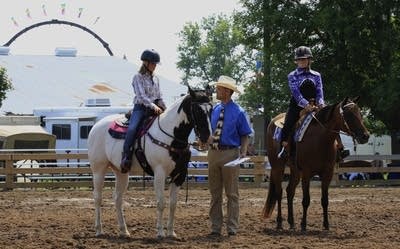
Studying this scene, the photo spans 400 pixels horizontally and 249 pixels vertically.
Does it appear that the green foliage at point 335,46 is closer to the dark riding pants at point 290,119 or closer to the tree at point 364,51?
the tree at point 364,51

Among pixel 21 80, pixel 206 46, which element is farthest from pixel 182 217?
pixel 206 46

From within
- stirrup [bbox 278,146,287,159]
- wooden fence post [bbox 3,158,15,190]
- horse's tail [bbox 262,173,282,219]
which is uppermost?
stirrup [bbox 278,146,287,159]

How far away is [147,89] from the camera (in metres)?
10.1

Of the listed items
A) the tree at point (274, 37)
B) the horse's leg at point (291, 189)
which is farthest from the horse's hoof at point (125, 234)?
the tree at point (274, 37)

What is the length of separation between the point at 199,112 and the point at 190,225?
2.40 metres

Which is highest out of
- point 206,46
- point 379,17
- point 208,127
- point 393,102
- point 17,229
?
point 206,46

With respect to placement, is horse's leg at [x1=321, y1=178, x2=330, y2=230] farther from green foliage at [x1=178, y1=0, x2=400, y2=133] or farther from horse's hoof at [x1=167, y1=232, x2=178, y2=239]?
green foliage at [x1=178, y1=0, x2=400, y2=133]

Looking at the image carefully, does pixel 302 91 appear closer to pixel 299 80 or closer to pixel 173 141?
pixel 299 80

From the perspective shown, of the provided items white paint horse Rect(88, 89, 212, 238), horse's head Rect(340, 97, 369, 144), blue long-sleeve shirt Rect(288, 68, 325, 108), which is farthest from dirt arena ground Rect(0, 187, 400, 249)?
blue long-sleeve shirt Rect(288, 68, 325, 108)

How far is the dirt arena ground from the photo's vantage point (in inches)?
363

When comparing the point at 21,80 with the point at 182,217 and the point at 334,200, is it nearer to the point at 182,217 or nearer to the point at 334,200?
the point at 334,200

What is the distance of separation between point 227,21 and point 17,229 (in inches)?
2704

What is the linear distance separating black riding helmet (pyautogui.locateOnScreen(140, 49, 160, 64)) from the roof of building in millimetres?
23432

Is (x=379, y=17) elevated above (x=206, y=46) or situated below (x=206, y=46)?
below
